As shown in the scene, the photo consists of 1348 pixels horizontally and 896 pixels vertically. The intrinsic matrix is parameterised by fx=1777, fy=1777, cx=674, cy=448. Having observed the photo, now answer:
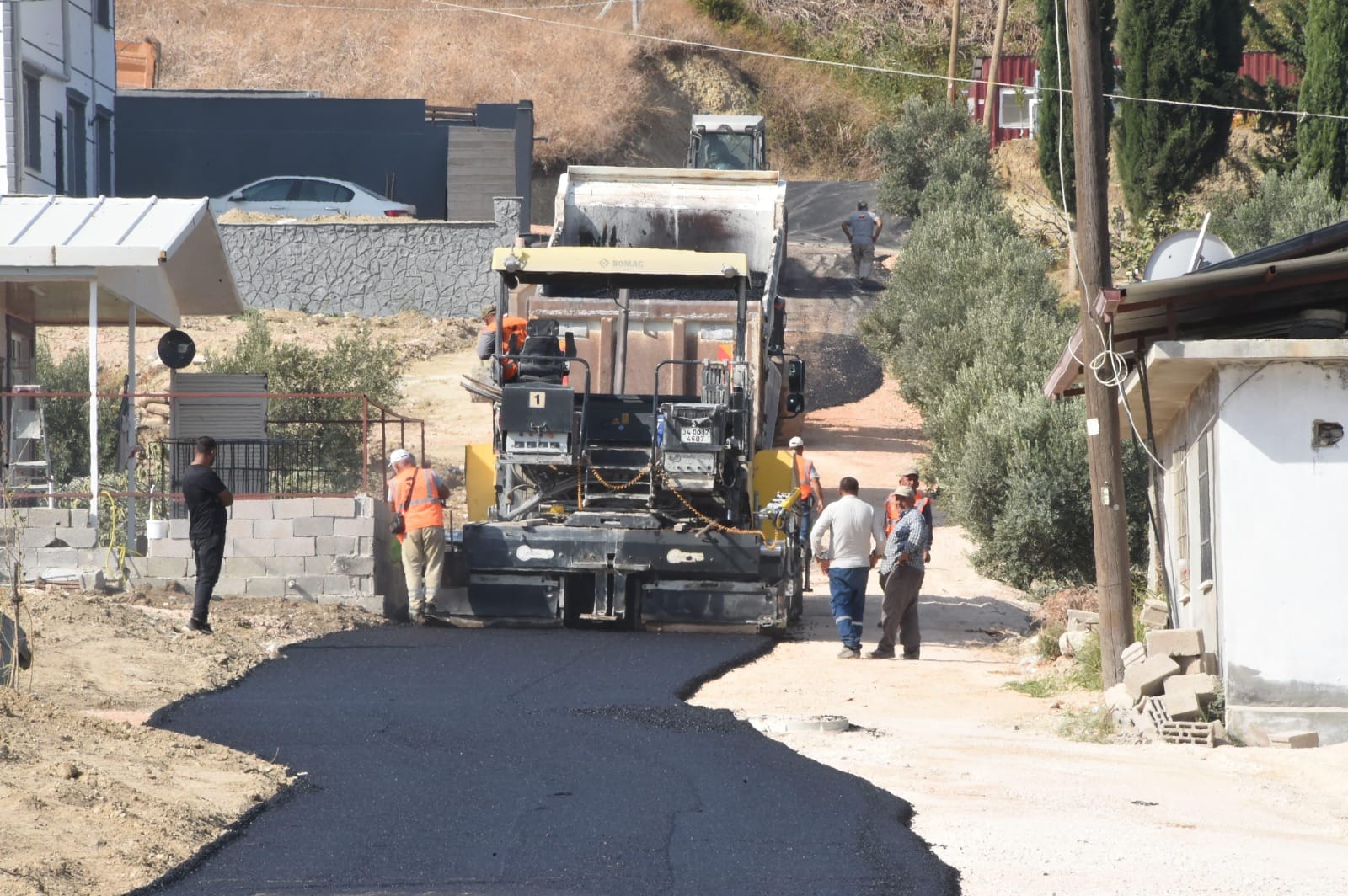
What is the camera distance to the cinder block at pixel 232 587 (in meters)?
14.6

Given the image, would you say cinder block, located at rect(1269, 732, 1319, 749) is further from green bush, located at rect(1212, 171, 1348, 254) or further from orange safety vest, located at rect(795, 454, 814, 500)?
green bush, located at rect(1212, 171, 1348, 254)

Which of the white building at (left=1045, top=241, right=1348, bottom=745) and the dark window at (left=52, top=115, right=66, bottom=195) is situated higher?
the dark window at (left=52, top=115, right=66, bottom=195)

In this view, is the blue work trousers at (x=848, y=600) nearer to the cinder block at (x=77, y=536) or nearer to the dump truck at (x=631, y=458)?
the dump truck at (x=631, y=458)

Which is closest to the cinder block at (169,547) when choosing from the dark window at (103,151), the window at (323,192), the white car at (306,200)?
the white car at (306,200)

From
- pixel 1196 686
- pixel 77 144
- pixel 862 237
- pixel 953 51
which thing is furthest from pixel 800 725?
pixel 953 51

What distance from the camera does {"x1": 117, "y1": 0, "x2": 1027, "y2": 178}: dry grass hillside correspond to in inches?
1795

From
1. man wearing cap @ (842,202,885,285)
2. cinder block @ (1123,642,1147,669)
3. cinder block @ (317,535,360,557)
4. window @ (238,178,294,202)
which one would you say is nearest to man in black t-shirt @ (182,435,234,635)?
cinder block @ (317,535,360,557)

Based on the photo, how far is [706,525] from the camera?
1438 centimetres

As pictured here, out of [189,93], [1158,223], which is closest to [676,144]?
[189,93]

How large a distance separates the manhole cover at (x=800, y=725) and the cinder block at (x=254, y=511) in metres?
5.90

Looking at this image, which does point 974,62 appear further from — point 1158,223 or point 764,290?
point 764,290

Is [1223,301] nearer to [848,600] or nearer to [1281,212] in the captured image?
[848,600]

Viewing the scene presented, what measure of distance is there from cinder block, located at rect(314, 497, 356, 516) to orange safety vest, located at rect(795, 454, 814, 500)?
3.76 meters

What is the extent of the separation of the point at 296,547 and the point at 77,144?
17.5m
